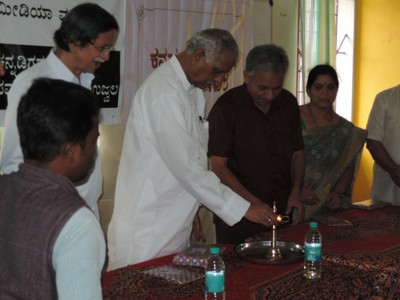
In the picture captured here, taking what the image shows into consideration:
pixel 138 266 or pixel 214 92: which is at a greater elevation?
pixel 214 92

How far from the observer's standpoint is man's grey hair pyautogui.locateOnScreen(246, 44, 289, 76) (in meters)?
2.99

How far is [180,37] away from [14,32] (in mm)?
1379

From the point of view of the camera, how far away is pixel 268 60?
2986 millimetres

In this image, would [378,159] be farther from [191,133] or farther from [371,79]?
[371,79]

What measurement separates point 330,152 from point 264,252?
138 centimetres

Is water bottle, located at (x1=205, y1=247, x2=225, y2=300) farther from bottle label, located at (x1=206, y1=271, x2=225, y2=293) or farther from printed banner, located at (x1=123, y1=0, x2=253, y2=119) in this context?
printed banner, located at (x1=123, y1=0, x2=253, y2=119)

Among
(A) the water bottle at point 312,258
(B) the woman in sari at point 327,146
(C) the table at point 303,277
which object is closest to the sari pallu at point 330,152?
(B) the woman in sari at point 327,146

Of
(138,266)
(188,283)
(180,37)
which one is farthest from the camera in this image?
(180,37)

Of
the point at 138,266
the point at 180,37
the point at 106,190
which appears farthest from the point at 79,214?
the point at 180,37

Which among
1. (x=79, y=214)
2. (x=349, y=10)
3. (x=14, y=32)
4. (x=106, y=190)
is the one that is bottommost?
(x=106, y=190)

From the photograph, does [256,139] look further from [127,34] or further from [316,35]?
[316,35]

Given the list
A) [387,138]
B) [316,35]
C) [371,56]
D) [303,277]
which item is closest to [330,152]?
[387,138]

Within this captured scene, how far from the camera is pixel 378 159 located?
13.4ft

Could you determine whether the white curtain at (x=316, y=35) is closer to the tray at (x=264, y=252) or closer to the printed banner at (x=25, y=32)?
A: the printed banner at (x=25, y=32)
